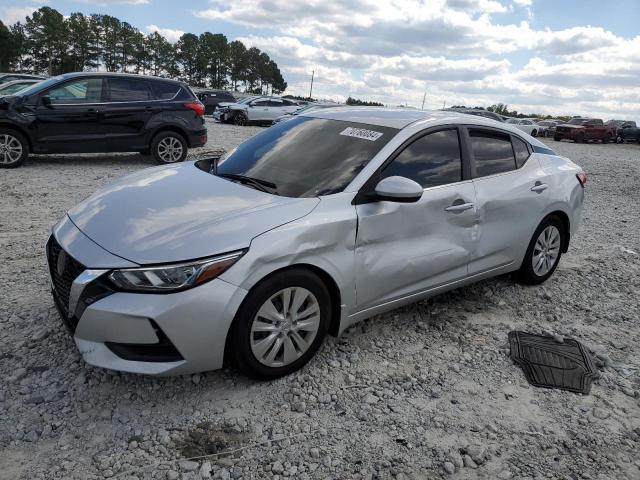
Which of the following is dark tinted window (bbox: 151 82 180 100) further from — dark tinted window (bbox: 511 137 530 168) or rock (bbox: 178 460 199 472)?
rock (bbox: 178 460 199 472)

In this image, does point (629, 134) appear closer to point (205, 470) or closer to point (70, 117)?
point (70, 117)

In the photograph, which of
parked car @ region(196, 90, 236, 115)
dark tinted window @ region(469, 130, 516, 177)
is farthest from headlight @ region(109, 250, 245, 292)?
parked car @ region(196, 90, 236, 115)

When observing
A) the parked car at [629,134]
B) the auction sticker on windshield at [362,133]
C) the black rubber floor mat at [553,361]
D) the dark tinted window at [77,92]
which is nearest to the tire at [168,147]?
the dark tinted window at [77,92]

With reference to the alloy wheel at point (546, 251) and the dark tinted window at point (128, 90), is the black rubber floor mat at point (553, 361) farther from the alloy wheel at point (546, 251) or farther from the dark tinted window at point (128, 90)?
the dark tinted window at point (128, 90)

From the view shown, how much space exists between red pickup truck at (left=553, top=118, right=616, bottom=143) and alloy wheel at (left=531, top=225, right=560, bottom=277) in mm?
29571

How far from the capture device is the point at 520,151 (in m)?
4.55

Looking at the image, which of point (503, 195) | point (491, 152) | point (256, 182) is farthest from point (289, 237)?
point (491, 152)

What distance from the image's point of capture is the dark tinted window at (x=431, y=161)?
11.5ft

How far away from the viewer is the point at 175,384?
3047 millimetres

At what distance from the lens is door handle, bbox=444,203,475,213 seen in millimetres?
3730

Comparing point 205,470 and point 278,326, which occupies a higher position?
point 278,326

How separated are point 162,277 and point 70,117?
304 inches

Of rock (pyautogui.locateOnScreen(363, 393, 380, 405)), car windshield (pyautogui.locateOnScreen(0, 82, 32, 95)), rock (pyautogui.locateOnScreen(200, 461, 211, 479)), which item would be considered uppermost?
car windshield (pyautogui.locateOnScreen(0, 82, 32, 95))

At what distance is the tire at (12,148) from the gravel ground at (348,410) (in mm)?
5392
